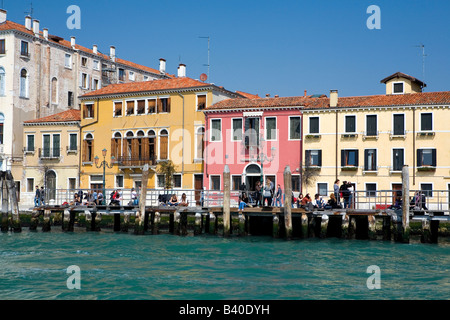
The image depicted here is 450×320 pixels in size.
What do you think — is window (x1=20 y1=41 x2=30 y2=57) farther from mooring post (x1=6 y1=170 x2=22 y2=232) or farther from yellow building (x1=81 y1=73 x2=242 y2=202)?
mooring post (x1=6 y1=170 x2=22 y2=232)

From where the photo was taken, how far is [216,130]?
35.7 m

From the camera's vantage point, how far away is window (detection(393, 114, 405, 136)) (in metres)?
31.8

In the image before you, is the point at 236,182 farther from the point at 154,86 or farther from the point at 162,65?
the point at 162,65

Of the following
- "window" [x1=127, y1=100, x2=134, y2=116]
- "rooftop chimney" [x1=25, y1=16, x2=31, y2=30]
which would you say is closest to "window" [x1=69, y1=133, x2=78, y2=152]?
"window" [x1=127, y1=100, x2=134, y2=116]

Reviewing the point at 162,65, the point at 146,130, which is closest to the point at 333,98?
the point at 146,130

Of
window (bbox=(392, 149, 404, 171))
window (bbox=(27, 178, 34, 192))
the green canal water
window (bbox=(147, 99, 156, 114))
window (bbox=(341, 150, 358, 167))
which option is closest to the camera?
the green canal water

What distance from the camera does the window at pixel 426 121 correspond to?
3122 centimetres

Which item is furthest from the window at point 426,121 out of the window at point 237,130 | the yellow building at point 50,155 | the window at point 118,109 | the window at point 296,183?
the yellow building at point 50,155

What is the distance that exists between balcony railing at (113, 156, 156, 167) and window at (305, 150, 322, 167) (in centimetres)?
948

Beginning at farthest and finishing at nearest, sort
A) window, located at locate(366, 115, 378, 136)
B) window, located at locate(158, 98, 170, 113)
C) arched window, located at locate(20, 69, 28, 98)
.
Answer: arched window, located at locate(20, 69, 28, 98) < window, located at locate(158, 98, 170, 113) < window, located at locate(366, 115, 378, 136)

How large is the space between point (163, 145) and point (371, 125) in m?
12.5

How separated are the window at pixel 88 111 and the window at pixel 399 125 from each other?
63.1ft
